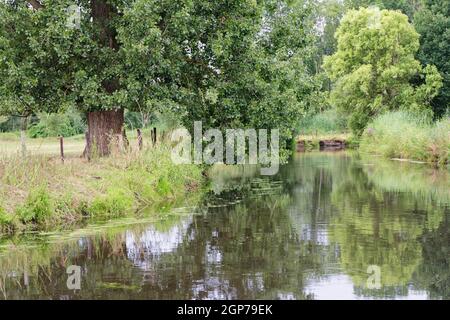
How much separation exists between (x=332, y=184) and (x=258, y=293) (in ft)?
45.1

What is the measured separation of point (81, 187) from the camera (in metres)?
13.8

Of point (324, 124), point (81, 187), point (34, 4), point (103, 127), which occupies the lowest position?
point (81, 187)

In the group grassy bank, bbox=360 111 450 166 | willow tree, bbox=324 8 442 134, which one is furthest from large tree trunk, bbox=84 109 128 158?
willow tree, bbox=324 8 442 134

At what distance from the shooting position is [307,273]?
8.65 metres

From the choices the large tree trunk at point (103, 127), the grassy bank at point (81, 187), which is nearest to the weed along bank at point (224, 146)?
the grassy bank at point (81, 187)

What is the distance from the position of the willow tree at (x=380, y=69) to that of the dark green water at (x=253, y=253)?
27749 millimetres

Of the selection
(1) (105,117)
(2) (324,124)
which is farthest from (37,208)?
(2) (324,124)

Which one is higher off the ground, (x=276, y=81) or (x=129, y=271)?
(x=276, y=81)

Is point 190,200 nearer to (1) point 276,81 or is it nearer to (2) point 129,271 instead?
(1) point 276,81

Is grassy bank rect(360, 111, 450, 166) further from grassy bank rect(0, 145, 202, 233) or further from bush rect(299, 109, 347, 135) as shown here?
grassy bank rect(0, 145, 202, 233)

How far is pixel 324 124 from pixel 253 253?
141 feet

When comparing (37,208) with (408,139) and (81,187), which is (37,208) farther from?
(408,139)

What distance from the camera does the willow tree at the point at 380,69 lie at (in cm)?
4303
